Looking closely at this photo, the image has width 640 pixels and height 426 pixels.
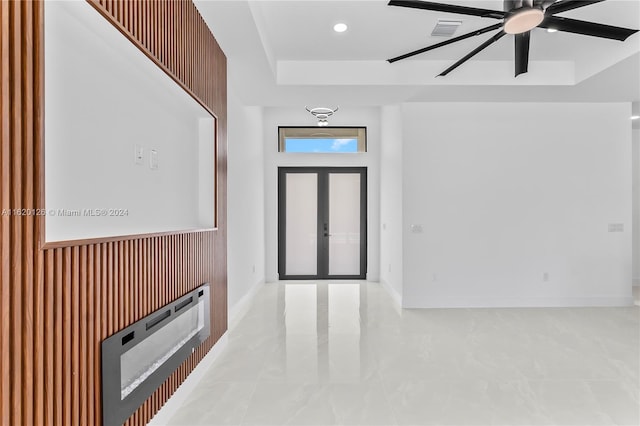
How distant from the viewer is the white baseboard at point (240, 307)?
400 centimetres

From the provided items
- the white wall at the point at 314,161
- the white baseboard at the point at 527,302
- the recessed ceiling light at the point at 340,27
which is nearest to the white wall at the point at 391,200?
the white wall at the point at 314,161

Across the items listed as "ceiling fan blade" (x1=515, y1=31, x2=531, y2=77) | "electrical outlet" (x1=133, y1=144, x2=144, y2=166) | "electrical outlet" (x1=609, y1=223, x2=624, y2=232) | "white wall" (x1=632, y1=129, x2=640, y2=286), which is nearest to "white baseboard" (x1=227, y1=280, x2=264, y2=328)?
"electrical outlet" (x1=133, y1=144, x2=144, y2=166)

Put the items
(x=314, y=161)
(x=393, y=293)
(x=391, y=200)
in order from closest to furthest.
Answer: (x=393, y=293), (x=391, y=200), (x=314, y=161)

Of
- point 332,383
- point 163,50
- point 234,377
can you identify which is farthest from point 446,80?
point 234,377

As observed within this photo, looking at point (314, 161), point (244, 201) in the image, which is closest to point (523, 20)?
point (244, 201)

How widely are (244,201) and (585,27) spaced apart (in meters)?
3.86

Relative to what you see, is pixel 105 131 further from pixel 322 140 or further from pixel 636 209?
pixel 636 209

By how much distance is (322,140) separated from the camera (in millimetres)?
6566

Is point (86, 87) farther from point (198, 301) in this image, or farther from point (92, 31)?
point (198, 301)

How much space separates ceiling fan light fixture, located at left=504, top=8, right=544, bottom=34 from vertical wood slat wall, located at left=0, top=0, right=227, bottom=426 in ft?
6.86

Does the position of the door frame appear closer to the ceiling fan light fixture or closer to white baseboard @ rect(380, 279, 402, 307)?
white baseboard @ rect(380, 279, 402, 307)

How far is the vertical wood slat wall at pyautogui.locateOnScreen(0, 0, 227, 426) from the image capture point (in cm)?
106

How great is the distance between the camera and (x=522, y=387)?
258 centimetres

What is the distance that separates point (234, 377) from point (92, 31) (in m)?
2.43
